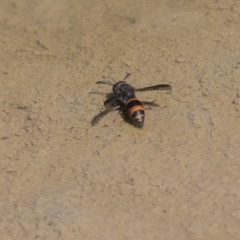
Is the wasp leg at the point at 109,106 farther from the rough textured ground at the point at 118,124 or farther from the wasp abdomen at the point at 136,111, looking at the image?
the wasp abdomen at the point at 136,111

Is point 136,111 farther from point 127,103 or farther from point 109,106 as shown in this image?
point 109,106

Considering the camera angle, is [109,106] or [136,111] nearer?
[136,111]

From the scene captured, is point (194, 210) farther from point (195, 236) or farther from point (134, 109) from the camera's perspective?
point (134, 109)

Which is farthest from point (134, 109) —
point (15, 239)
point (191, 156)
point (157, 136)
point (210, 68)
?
point (15, 239)

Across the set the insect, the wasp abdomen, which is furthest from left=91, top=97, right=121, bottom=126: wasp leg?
the wasp abdomen

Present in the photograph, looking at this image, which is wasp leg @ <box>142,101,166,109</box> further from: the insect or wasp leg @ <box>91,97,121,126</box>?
wasp leg @ <box>91,97,121,126</box>

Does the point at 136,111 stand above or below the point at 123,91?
below

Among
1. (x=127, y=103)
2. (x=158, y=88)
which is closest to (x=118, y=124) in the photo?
(x=127, y=103)

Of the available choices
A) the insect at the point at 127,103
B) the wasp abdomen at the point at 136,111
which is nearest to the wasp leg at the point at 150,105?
the insect at the point at 127,103
